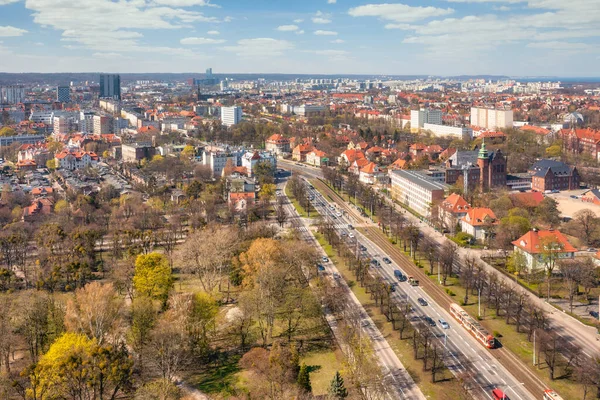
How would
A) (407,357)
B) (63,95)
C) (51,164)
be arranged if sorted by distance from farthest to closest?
(63,95), (51,164), (407,357)

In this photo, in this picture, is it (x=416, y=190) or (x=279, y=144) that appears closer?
(x=416, y=190)

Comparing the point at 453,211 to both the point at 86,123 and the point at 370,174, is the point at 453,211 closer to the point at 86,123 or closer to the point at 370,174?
the point at 370,174

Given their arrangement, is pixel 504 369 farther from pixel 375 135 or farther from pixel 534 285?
pixel 375 135

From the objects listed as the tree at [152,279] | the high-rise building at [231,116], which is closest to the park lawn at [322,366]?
the tree at [152,279]

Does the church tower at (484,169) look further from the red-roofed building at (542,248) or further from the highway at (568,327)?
the highway at (568,327)

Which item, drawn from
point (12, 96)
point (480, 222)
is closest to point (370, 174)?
point (480, 222)

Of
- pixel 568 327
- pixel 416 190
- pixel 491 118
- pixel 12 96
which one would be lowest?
pixel 568 327
